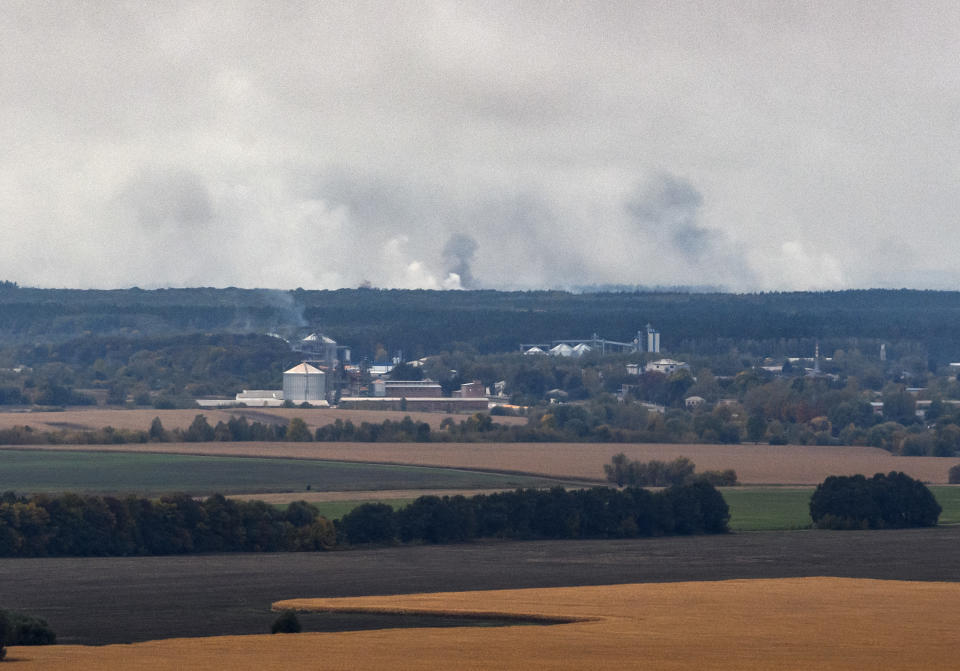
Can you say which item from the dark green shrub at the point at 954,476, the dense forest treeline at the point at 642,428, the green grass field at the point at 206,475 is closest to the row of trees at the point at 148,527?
the green grass field at the point at 206,475

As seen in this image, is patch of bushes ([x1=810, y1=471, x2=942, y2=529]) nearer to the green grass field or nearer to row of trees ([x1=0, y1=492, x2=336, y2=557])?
the green grass field

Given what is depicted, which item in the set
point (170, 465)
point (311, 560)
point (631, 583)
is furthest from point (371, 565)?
point (170, 465)

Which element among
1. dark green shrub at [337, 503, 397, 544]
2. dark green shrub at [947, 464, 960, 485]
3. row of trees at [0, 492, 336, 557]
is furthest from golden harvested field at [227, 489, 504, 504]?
dark green shrub at [947, 464, 960, 485]

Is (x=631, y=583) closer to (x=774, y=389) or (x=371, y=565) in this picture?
(x=371, y=565)

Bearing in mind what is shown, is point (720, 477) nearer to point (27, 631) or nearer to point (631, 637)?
point (631, 637)

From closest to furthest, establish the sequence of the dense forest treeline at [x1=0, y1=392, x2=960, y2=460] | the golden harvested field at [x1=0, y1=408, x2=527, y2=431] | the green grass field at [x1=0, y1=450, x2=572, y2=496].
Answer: the green grass field at [x1=0, y1=450, x2=572, y2=496] → the dense forest treeline at [x1=0, y1=392, x2=960, y2=460] → the golden harvested field at [x1=0, y1=408, x2=527, y2=431]

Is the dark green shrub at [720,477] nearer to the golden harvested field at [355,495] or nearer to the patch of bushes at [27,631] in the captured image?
the golden harvested field at [355,495]
